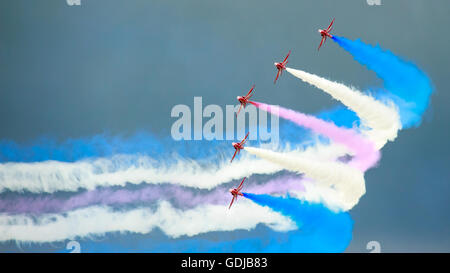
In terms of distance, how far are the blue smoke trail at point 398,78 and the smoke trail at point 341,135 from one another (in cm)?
254

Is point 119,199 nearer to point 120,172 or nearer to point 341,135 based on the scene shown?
point 120,172

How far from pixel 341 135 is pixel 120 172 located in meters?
12.2

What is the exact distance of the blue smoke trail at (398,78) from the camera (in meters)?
42.7

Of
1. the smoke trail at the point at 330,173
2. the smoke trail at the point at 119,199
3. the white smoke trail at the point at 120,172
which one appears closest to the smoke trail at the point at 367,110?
the smoke trail at the point at 330,173

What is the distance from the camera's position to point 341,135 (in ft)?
139

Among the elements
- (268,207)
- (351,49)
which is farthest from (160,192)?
(351,49)

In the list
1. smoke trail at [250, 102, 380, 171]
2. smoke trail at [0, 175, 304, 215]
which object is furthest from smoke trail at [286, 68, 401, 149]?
smoke trail at [0, 175, 304, 215]

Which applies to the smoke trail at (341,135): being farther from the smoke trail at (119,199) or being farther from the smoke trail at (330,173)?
the smoke trail at (119,199)

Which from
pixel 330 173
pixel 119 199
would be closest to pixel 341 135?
pixel 330 173

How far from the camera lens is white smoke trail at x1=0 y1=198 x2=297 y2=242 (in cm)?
4462

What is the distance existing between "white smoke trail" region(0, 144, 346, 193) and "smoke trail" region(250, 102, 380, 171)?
Result: 2024mm

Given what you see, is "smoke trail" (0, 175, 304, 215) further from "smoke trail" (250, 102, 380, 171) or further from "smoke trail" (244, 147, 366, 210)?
"smoke trail" (250, 102, 380, 171)
